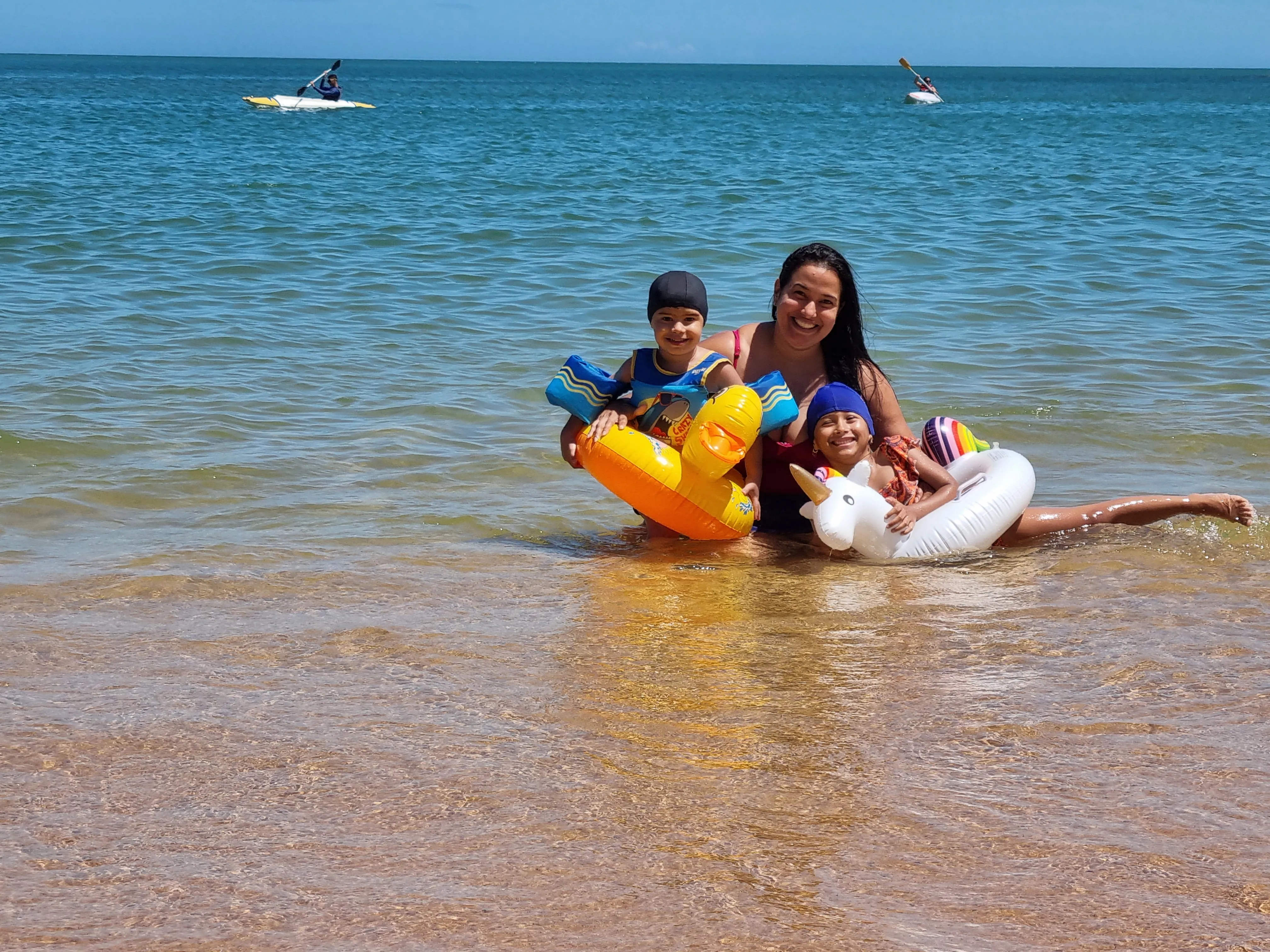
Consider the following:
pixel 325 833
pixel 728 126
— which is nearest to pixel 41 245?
pixel 325 833

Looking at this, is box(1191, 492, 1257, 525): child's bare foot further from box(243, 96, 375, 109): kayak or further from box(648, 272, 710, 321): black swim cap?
box(243, 96, 375, 109): kayak

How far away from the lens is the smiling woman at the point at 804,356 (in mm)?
4445

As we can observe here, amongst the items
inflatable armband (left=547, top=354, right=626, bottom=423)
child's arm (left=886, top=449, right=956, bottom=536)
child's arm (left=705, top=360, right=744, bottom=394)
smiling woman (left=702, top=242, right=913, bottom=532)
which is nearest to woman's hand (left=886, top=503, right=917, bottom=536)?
child's arm (left=886, top=449, right=956, bottom=536)

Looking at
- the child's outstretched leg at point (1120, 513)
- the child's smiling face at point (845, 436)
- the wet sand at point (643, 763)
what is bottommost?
the wet sand at point (643, 763)

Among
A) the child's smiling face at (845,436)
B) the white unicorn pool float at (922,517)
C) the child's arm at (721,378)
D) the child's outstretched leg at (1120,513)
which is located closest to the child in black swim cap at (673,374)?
the child's arm at (721,378)

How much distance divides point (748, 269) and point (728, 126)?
91.4ft

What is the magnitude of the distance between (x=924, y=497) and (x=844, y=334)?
2.10ft

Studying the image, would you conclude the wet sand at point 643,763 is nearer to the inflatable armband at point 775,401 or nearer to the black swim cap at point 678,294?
the inflatable armband at point 775,401

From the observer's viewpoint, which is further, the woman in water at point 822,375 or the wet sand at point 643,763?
the woman in water at point 822,375

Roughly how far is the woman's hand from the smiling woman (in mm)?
399

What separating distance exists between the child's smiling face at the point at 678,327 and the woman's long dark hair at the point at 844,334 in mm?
393

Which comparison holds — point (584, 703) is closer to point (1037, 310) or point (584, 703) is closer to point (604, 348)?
point (604, 348)

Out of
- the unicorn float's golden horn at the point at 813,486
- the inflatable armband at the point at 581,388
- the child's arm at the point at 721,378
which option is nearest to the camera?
the unicorn float's golden horn at the point at 813,486

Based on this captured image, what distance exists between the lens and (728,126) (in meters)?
38.1
